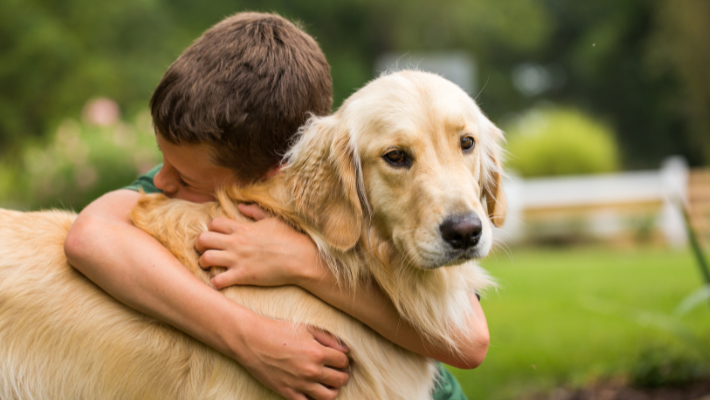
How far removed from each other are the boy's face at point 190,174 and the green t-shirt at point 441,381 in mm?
142

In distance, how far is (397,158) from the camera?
2.06 meters

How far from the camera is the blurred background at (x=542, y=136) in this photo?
4949mm

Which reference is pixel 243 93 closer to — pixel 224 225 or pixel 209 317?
pixel 224 225

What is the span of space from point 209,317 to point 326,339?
41 cm

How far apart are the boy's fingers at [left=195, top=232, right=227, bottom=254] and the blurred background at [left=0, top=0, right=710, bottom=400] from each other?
3.32ft

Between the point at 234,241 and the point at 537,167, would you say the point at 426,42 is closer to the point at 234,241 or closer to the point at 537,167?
the point at 537,167

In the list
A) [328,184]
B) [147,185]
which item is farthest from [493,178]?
[147,185]

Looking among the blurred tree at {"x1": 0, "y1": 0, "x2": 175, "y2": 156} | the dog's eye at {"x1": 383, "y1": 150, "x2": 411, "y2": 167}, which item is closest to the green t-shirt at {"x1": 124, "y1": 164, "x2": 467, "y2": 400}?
the dog's eye at {"x1": 383, "y1": 150, "x2": 411, "y2": 167}

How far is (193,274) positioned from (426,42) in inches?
1277

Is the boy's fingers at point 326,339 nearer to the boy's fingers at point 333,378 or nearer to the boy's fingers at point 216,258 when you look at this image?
the boy's fingers at point 333,378

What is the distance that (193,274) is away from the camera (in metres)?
2.06

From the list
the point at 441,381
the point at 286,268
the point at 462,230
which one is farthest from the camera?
the point at 441,381

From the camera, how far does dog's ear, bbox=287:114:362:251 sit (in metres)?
2.07

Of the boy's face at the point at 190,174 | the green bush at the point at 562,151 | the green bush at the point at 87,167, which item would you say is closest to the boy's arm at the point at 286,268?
the boy's face at the point at 190,174
